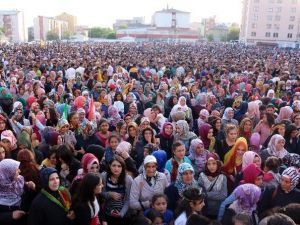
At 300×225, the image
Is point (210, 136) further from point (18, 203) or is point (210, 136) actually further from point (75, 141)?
point (18, 203)

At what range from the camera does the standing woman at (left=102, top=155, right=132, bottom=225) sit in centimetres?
394

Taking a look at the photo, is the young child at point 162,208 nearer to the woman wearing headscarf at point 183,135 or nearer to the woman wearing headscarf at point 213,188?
the woman wearing headscarf at point 213,188

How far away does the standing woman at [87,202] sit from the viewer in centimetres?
327

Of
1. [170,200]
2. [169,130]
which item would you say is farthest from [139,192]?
[169,130]

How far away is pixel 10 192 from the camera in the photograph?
348cm

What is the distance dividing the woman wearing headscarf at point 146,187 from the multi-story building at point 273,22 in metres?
74.8

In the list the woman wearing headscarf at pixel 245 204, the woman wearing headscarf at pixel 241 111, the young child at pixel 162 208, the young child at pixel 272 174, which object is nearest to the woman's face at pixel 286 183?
the young child at pixel 272 174

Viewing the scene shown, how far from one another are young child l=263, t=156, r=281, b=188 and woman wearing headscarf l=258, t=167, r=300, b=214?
0.19 metres

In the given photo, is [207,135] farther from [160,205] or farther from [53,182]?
[53,182]

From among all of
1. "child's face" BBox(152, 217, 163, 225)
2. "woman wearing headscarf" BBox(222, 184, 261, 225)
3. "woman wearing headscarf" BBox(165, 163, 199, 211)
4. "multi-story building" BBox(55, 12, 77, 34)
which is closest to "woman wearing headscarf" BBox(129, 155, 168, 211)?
"woman wearing headscarf" BBox(165, 163, 199, 211)

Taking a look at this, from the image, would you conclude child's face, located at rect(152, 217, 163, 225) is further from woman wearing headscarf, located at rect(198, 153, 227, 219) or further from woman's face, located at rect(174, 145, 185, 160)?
woman's face, located at rect(174, 145, 185, 160)

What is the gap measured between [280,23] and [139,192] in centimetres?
7760

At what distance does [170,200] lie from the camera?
404 centimetres

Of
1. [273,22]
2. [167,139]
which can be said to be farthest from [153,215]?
[273,22]
